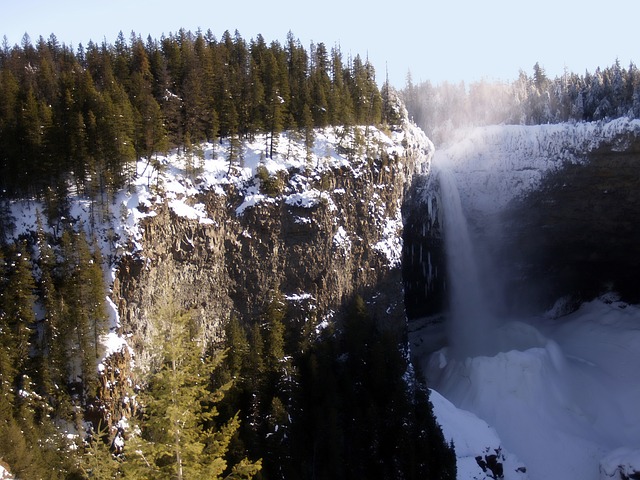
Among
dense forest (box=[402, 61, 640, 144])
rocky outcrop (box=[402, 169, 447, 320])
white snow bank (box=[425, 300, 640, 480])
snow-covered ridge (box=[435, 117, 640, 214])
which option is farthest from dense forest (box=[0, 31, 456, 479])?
dense forest (box=[402, 61, 640, 144])

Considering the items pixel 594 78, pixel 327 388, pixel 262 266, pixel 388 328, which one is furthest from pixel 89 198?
pixel 594 78

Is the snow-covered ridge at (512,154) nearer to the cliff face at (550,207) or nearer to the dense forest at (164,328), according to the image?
the cliff face at (550,207)

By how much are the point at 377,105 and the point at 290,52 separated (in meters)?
9.47

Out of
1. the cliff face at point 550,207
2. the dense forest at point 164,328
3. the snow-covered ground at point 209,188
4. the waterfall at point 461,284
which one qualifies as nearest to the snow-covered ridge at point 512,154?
the cliff face at point 550,207

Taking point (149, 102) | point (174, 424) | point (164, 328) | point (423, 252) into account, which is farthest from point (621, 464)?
point (149, 102)

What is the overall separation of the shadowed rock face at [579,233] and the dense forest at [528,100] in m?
4.45

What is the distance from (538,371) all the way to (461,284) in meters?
10.4

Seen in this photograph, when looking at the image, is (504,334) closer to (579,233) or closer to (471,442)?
(579,233)

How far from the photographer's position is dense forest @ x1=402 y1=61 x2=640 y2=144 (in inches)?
1813

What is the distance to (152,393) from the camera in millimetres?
9258

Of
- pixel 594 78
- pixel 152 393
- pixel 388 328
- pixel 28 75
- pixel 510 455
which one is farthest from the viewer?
pixel 594 78

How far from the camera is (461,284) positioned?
4494 cm

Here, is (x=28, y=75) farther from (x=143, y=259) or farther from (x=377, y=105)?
(x=377, y=105)

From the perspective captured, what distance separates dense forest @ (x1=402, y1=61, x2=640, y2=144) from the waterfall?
978 centimetres
